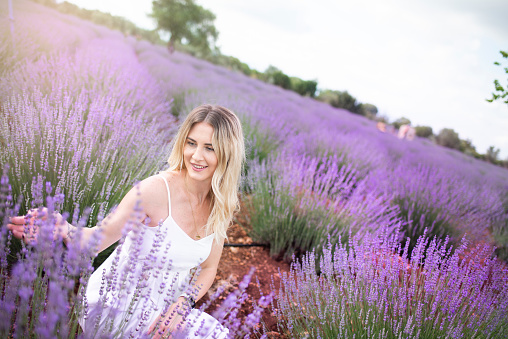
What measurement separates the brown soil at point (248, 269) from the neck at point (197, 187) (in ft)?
2.07

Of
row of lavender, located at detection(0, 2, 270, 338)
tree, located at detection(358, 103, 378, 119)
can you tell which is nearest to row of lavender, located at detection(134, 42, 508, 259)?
row of lavender, located at detection(0, 2, 270, 338)

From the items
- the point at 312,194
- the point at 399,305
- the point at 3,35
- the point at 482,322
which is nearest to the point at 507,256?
the point at 312,194

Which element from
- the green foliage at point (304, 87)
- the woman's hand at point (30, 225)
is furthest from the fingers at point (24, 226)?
the green foliage at point (304, 87)

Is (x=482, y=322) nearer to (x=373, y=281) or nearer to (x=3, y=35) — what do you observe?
(x=373, y=281)

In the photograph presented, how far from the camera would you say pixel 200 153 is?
5.68 ft

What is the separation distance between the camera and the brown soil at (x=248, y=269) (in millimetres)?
2178

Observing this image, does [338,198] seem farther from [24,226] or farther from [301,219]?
[24,226]

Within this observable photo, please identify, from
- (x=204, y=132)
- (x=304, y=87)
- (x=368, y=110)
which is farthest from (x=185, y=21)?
(x=204, y=132)

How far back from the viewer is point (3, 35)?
11.9 feet

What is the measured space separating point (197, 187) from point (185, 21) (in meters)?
19.8

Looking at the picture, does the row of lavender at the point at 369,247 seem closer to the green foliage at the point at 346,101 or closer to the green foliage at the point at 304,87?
the green foliage at the point at 346,101

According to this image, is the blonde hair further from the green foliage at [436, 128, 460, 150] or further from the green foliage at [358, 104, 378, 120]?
the green foliage at [358, 104, 378, 120]

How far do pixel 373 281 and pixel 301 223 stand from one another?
128cm

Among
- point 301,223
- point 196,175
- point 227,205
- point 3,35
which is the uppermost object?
point 3,35
